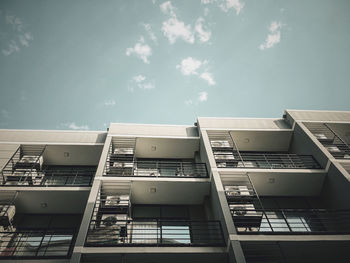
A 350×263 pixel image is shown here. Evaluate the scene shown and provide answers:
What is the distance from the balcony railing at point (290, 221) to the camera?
7.07m

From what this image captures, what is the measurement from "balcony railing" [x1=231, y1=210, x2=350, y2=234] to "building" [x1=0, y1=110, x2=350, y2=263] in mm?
42

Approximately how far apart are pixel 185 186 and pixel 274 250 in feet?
12.8

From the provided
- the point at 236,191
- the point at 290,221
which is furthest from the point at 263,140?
the point at 236,191

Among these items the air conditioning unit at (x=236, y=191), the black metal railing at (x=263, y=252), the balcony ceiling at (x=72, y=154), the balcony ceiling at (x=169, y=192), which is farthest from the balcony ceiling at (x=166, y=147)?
the black metal railing at (x=263, y=252)

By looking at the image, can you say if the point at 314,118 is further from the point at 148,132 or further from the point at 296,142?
the point at 148,132

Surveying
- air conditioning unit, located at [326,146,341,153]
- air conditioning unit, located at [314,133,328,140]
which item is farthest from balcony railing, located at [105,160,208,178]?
air conditioning unit, located at [314,133,328,140]

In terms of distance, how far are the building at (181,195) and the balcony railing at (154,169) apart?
82 millimetres

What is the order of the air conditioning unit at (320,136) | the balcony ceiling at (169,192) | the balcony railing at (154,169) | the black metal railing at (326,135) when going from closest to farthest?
the balcony ceiling at (169,192)
the balcony railing at (154,169)
the black metal railing at (326,135)
the air conditioning unit at (320,136)

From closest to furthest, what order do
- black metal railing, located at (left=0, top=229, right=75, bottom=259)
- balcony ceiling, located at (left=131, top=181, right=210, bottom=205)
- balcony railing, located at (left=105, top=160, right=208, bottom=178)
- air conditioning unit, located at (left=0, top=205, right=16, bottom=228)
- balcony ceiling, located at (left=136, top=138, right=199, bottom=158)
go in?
black metal railing, located at (left=0, top=229, right=75, bottom=259), air conditioning unit, located at (left=0, top=205, right=16, bottom=228), balcony ceiling, located at (left=131, top=181, right=210, bottom=205), balcony railing, located at (left=105, top=160, right=208, bottom=178), balcony ceiling, located at (left=136, top=138, right=199, bottom=158)

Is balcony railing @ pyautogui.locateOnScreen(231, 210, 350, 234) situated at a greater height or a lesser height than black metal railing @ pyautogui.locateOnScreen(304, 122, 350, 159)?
lesser

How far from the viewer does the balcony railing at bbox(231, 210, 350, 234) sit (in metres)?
7.07

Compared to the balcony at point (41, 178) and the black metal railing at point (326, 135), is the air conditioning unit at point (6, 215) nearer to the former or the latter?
the balcony at point (41, 178)

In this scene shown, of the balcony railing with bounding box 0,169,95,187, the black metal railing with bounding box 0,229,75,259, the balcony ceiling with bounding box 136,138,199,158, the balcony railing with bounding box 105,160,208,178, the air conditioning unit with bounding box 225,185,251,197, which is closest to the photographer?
the black metal railing with bounding box 0,229,75,259

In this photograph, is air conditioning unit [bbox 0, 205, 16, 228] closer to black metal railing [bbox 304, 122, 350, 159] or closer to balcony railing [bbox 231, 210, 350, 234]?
balcony railing [bbox 231, 210, 350, 234]
